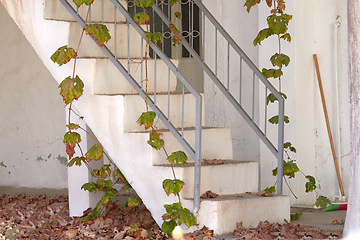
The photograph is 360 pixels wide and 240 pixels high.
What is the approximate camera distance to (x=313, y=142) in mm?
7176

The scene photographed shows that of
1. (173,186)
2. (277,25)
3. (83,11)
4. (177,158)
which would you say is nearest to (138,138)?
Answer: (177,158)

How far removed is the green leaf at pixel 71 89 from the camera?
525 centimetres

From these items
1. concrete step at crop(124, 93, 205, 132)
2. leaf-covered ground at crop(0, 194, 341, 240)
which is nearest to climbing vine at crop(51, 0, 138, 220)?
leaf-covered ground at crop(0, 194, 341, 240)

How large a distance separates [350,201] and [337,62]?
2.82 meters

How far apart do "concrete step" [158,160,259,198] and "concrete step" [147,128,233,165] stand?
0.42ft

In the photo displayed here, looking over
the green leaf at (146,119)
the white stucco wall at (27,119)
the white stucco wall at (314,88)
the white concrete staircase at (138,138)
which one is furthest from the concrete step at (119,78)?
the white stucco wall at (27,119)

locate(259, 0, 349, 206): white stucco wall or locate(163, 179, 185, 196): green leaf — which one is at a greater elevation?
locate(259, 0, 349, 206): white stucco wall

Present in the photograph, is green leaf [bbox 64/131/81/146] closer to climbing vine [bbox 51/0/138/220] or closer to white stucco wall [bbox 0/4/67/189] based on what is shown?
climbing vine [bbox 51/0/138/220]

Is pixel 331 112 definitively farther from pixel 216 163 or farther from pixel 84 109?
pixel 84 109

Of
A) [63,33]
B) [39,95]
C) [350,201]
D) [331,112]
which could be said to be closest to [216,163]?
[350,201]

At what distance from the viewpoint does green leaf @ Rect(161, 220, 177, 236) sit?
512 centimetres

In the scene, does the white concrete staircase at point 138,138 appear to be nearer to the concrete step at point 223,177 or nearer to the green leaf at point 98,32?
the concrete step at point 223,177

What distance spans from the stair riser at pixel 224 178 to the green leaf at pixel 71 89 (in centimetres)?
97

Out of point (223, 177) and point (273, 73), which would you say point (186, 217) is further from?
point (273, 73)
